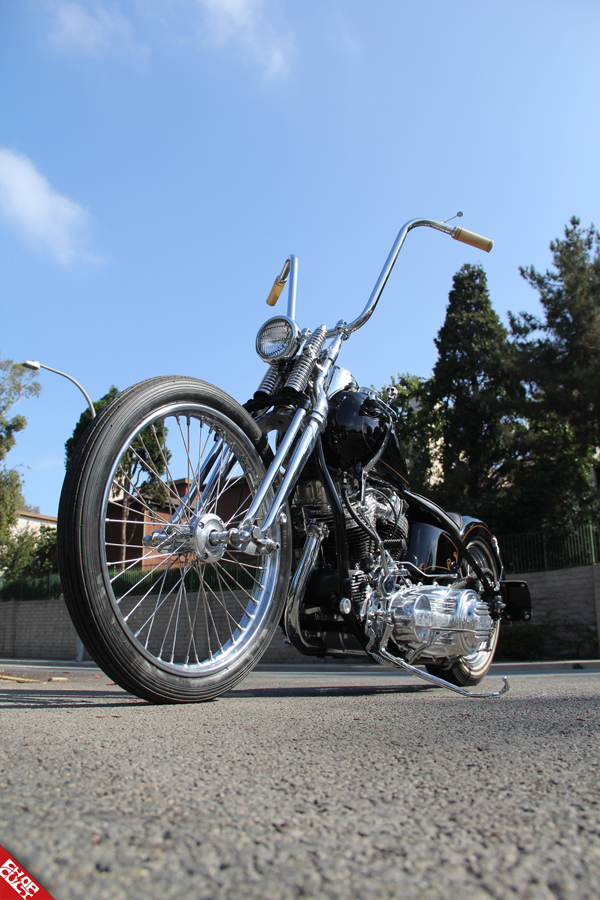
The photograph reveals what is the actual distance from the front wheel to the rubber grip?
1.53 metres

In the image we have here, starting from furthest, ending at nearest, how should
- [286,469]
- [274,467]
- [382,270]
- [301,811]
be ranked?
[382,270] → [286,469] → [274,467] → [301,811]

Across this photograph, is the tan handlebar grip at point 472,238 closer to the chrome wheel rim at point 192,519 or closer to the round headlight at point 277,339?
the round headlight at point 277,339

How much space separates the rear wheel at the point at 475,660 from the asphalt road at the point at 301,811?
7.37 ft

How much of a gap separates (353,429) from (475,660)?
205 centimetres

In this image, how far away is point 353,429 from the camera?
3.29 meters

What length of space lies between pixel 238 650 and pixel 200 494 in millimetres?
674

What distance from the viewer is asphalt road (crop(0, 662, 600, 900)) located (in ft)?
2.37

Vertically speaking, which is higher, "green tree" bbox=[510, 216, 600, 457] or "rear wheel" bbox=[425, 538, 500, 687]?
"green tree" bbox=[510, 216, 600, 457]

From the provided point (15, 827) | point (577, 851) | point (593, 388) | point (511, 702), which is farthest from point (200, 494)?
point (593, 388)

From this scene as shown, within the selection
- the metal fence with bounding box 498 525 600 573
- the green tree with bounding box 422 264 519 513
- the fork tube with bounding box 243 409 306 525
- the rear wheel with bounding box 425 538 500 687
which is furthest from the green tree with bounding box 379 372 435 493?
the fork tube with bounding box 243 409 306 525

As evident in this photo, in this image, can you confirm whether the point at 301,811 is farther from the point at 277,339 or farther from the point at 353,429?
the point at 277,339

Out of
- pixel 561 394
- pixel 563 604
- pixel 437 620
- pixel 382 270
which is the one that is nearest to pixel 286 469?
pixel 437 620

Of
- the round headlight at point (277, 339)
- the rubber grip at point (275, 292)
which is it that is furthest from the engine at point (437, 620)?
the rubber grip at point (275, 292)

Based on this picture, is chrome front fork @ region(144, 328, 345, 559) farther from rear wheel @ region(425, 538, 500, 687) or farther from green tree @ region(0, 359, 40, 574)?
green tree @ region(0, 359, 40, 574)
